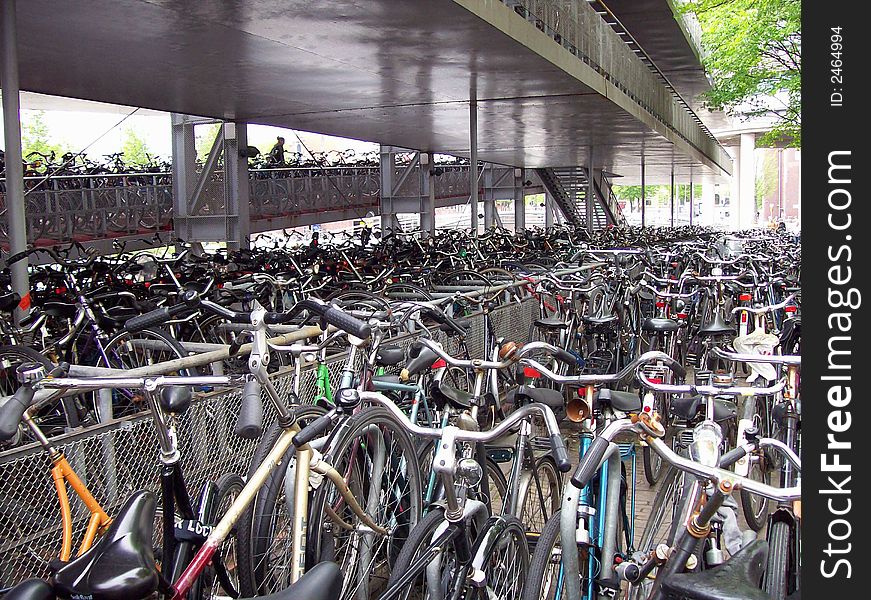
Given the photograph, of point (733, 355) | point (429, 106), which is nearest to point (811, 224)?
point (733, 355)

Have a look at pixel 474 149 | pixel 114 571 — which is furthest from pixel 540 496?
pixel 474 149

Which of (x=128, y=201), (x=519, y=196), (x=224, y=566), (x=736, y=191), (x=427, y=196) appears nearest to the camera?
(x=224, y=566)

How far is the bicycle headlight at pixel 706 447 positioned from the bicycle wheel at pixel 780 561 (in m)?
0.35

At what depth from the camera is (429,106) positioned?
1443cm

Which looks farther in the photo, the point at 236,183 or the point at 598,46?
the point at 236,183

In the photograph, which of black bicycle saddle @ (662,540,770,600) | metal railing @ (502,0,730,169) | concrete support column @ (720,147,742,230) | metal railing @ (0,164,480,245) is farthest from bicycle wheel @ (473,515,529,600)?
concrete support column @ (720,147,742,230)

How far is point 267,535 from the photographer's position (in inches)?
127

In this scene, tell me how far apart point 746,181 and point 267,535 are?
170ft

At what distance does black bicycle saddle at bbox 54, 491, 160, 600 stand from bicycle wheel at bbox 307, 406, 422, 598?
4.13ft

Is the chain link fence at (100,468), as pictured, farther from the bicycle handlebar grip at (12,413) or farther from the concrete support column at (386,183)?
the concrete support column at (386,183)

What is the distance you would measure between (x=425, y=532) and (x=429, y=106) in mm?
11978

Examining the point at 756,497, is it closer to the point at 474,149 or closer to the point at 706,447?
the point at 706,447

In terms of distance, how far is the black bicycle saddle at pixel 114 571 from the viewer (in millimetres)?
1886

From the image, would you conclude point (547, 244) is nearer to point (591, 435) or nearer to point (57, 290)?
point (57, 290)
